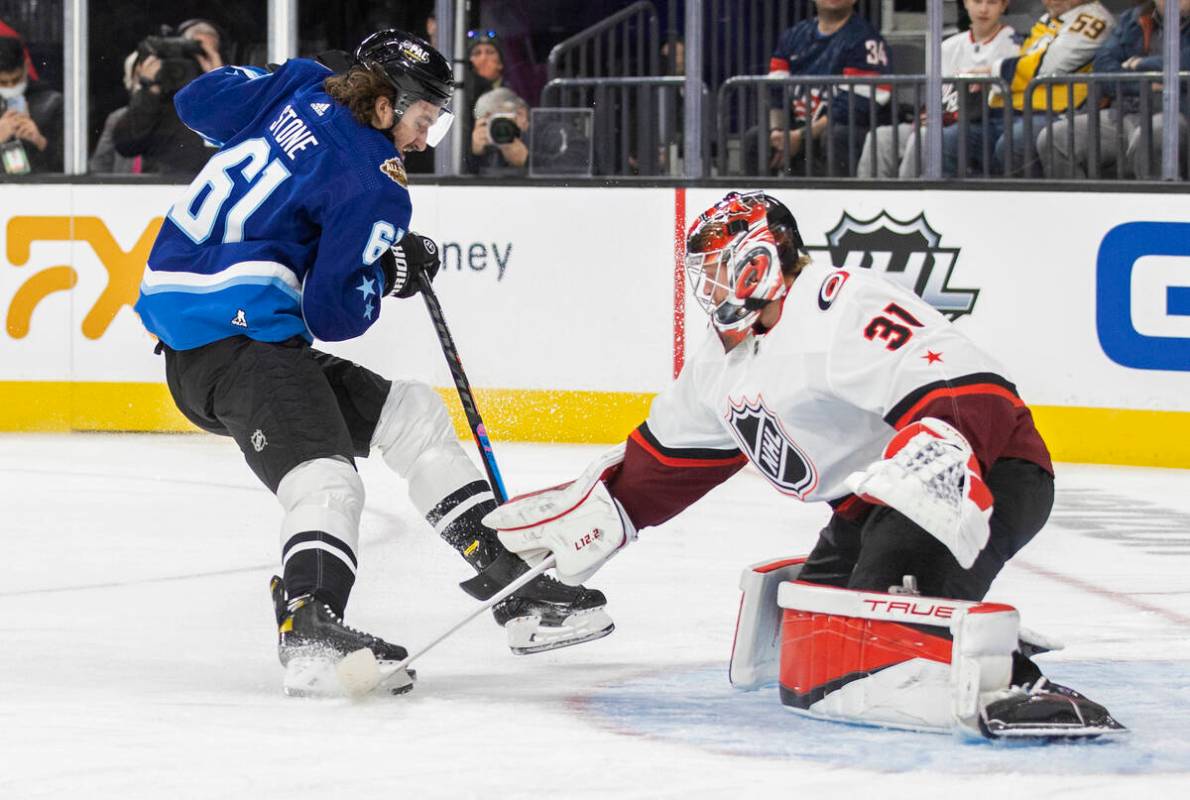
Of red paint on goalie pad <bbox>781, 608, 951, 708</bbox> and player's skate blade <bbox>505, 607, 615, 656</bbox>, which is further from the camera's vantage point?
player's skate blade <bbox>505, 607, 615, 656</bbox>

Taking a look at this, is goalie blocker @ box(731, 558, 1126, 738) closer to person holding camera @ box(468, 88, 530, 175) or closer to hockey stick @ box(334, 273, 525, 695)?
hockey stick @ box(334, 273, 525, 695)

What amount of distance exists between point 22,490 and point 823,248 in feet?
8.44

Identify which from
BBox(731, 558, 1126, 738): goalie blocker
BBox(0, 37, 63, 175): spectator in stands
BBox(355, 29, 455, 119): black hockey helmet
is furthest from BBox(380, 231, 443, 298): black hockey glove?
BBox(0, 37, 63, 175): spectator in stands

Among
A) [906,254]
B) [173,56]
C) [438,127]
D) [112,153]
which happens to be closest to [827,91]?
[906,254]

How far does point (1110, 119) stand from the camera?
609 cm

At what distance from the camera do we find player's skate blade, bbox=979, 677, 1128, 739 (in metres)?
2.49

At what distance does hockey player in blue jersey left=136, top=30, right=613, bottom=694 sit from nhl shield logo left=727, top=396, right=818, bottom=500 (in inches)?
17.8

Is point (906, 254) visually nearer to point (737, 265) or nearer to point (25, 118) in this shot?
point (25, 118)

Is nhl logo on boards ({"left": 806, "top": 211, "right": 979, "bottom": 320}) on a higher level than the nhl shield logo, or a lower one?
higher

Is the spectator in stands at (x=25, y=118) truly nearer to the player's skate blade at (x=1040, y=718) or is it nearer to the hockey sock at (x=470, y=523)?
the hockey sock at (x=470, y=523)

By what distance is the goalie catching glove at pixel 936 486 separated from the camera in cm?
242

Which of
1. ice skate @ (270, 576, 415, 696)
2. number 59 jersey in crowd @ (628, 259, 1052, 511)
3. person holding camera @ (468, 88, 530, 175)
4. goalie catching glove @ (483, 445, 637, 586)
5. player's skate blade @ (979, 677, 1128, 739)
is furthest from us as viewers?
person holding camera @ (468, 88, 530, 175)

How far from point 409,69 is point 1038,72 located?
3.51 meters

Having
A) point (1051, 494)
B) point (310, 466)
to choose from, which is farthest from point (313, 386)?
point (1051, 494)
